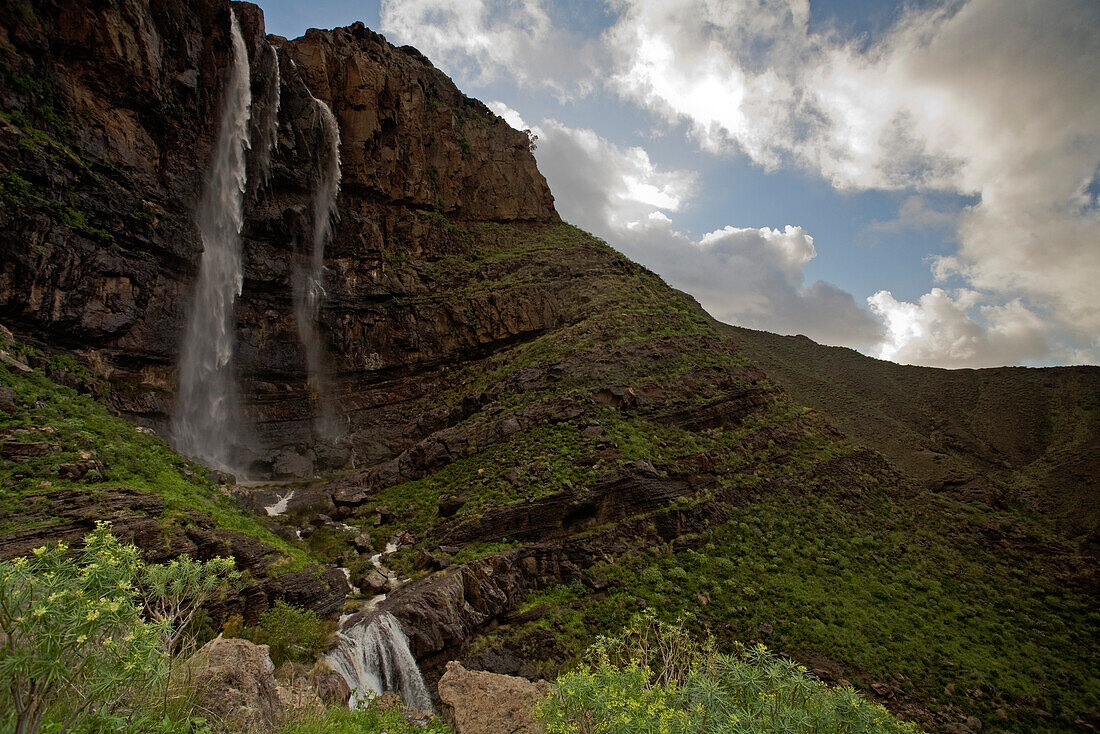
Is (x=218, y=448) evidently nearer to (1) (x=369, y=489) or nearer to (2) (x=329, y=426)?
(2) (x=329, y=426)

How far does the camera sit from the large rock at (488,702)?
1344 centimetres

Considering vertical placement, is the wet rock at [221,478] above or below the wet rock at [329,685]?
above

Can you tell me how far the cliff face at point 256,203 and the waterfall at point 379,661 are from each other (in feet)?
66.2

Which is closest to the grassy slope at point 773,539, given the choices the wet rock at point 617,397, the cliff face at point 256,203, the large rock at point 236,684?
the wet rock at point 617,397

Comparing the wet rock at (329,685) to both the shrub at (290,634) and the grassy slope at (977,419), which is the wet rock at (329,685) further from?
the grassy slope at (977,419)

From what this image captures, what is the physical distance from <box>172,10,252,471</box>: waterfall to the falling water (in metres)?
0.95

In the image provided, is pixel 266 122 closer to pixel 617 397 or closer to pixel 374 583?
pixel 617 397

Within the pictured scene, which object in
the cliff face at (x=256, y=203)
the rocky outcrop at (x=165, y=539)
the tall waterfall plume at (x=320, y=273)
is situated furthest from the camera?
the tall waterfall plume at (x=320, y=273)

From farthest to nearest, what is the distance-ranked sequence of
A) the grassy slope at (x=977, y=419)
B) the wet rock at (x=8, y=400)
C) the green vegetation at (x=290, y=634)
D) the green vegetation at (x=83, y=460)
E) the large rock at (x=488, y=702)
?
the grassy slope at (x=977, y=419), the wet rock at (x=8, y=400), the green vegetation at (x=290, y=634), the green vegetation at (x=83, y=460), the large rock at (x=488, y=702)

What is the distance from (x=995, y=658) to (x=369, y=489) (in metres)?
32.3

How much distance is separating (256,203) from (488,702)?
121 ft

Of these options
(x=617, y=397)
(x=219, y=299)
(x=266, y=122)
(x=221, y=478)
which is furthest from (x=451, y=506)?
(x=266, y=122)

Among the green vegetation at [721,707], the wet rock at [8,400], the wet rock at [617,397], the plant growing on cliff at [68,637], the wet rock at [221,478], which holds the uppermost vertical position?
the wet rock at [617,397]

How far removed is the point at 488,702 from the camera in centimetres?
1437
